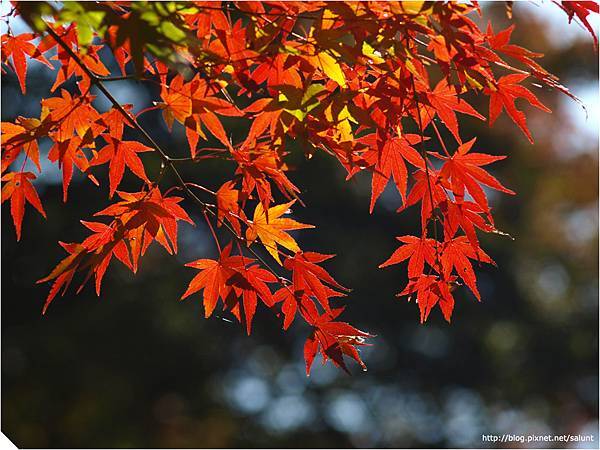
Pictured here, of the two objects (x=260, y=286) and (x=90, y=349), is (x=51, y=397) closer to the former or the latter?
(x=90, y=349)

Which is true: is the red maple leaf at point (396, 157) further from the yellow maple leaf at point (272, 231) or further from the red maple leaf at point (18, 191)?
the red maple leaf at point (18, 191)

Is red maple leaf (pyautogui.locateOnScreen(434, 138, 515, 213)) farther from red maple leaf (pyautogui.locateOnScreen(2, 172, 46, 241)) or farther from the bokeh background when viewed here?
the bokeh background

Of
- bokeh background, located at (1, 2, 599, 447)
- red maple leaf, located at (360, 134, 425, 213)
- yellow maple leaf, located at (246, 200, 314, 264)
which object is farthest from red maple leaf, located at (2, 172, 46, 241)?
bokeh background, located at (1, 2, 599, 447)

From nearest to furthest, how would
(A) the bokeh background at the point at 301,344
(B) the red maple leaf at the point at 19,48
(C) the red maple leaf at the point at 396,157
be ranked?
1. (C) the red maple leaf at the point at 396,157
2. (B) the red maple leaf at the point at 19,48
3. (A) the bokeh background at the point at 301,344

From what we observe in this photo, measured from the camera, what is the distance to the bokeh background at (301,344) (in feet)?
17.7

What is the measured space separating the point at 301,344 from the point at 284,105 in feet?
17.1

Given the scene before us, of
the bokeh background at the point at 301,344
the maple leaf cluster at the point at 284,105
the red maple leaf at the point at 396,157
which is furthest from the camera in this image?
the bokeh background at the point at 301,344

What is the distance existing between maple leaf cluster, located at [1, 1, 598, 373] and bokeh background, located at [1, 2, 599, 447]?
4.36 m

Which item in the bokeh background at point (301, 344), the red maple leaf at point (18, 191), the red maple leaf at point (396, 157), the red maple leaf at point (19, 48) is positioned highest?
the red maple leaf at point (19, 48)

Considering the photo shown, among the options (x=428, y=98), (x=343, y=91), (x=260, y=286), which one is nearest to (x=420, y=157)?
(x=428, y=98)

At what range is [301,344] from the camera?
19.4ft

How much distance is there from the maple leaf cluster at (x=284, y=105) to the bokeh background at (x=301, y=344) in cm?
436

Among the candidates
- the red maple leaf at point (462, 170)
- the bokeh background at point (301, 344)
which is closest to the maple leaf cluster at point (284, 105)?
the red maple leaf at point (462, 170)

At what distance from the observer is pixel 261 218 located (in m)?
1.06
